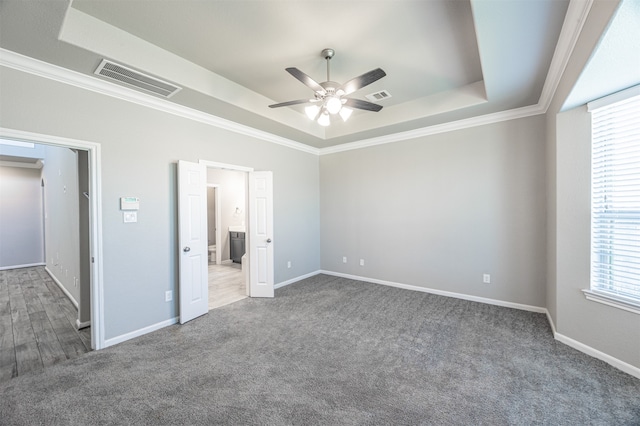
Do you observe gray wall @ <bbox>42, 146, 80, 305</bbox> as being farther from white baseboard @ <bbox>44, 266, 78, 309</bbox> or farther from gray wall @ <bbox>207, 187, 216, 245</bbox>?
gray wall @ <bbox>207, 187, 216, 245</bbox>

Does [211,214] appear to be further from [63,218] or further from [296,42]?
[296,42]

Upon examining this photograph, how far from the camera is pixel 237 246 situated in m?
6.96

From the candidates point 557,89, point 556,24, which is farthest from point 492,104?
point 556,24

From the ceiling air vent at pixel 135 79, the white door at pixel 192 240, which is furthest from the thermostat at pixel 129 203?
the ceiling air vent at pixel 135 79

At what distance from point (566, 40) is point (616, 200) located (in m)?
1.51

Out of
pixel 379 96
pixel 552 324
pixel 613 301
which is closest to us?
pixel 613 301

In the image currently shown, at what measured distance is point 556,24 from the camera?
6.61ft

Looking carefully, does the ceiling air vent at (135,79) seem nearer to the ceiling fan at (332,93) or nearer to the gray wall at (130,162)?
the gray wall at (130,162)

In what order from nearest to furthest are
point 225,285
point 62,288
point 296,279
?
point 62,288
point 225,285
point 296,279

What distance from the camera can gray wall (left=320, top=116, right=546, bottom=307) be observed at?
3637 mm

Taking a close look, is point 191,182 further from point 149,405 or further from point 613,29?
point 613,29

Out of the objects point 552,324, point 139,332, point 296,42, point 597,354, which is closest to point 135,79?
point 296,42

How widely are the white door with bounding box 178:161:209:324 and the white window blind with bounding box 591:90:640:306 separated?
174 inches

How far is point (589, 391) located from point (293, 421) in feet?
7.55
